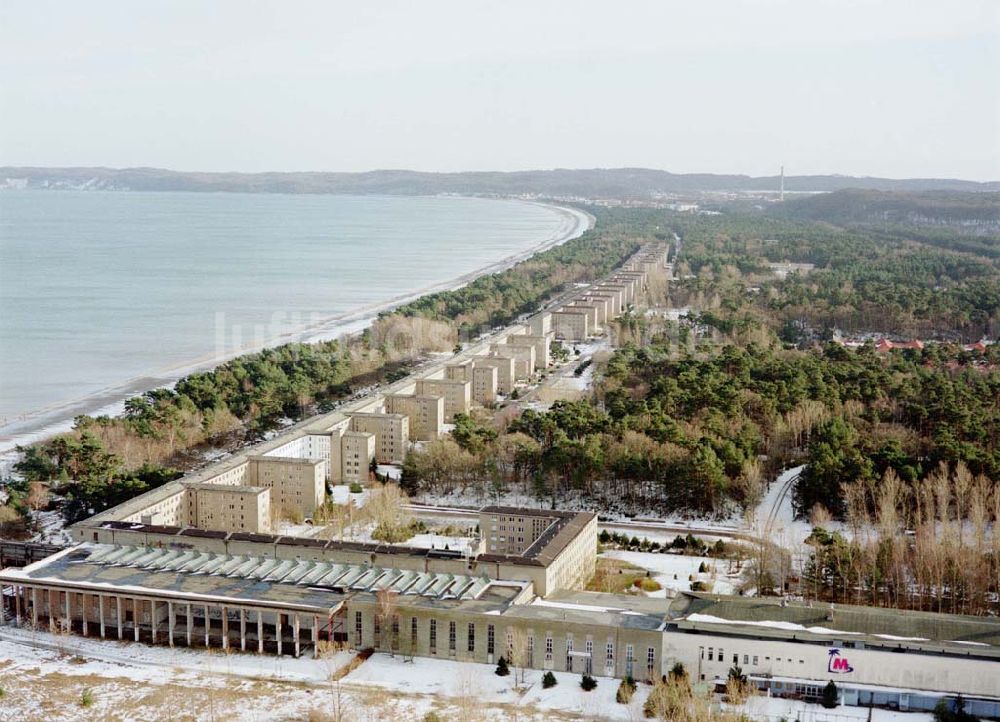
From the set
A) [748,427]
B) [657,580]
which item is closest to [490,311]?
[748,427]

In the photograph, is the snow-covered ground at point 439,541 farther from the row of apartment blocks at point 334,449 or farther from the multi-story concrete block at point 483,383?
the multi-story concrete block at point 483,383

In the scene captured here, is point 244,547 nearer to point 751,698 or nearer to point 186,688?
point 186,688

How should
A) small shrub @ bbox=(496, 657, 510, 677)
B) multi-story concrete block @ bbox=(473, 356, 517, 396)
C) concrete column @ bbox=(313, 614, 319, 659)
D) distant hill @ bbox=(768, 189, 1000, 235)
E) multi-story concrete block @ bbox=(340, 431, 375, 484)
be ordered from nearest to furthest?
small shrub @ bbox=(496, 657, 510, 677)
concrete column @ bbox=(313, 614, 319, 659)
multi-story concrete block @ bbox=(340, 431, 375, 484)
multi-story concrete block @ bbox=(473, 356, 517, 396)
distant hill @ bbox=(768, 189, 1000, 235)

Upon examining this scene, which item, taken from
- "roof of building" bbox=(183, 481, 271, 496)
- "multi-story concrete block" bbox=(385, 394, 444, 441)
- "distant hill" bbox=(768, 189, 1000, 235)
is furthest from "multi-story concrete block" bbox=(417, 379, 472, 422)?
"distant hill" bbox=(768, 189, 1000, 235)

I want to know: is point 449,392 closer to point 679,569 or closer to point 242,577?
point 679,569

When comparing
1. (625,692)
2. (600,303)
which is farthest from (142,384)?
(625,692)

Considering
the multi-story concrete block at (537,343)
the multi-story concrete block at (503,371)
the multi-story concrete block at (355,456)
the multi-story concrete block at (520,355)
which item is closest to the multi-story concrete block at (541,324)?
the multi-story concrete block at (537,343)

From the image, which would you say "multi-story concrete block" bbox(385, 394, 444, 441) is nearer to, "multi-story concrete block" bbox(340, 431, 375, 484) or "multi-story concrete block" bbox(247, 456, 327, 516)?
"multi-story concrete block" bbox(340, 431, 375, 484)

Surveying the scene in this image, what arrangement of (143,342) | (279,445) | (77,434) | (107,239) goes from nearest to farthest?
(279,445)
(77,434)
(143,342)
(107,239)
